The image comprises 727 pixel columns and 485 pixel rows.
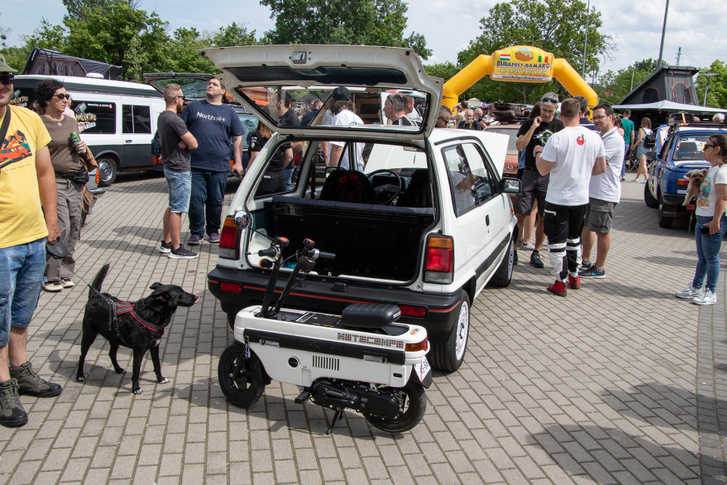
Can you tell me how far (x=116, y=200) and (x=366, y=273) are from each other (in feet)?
29.1

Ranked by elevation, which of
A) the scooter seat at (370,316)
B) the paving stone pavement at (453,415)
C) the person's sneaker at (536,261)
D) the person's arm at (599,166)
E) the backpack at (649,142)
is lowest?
the paving stone pavement at (453,415)

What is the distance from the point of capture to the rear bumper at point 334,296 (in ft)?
11.9

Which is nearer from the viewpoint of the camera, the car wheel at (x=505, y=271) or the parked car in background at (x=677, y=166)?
the car wheel at (x=505, y=271)

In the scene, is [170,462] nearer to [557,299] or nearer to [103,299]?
[103,299]

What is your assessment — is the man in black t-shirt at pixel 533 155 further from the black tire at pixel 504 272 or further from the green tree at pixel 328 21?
the green tree at pixel 328 21

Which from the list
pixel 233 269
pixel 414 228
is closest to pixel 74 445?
pixel 233 269

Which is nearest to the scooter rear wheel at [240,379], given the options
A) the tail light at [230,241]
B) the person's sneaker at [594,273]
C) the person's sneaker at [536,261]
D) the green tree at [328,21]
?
the tail light at [230,241]

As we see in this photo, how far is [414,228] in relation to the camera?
4.23 m

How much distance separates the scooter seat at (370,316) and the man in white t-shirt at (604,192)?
165 inches

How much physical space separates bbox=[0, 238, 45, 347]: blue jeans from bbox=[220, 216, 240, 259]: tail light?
1166 mm

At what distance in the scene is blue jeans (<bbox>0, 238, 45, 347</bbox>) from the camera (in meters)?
3.27

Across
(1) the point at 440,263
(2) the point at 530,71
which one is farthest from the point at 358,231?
(2) the point at 530,71

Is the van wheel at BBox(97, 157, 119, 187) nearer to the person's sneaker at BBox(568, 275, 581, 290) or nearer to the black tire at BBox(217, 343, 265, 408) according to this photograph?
the person's sneaker at BBox(568, 275, 581, 290)

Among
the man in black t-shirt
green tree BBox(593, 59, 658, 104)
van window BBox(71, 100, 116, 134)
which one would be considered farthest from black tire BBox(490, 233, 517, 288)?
green tree BBox(593, 59, 658, 104)
